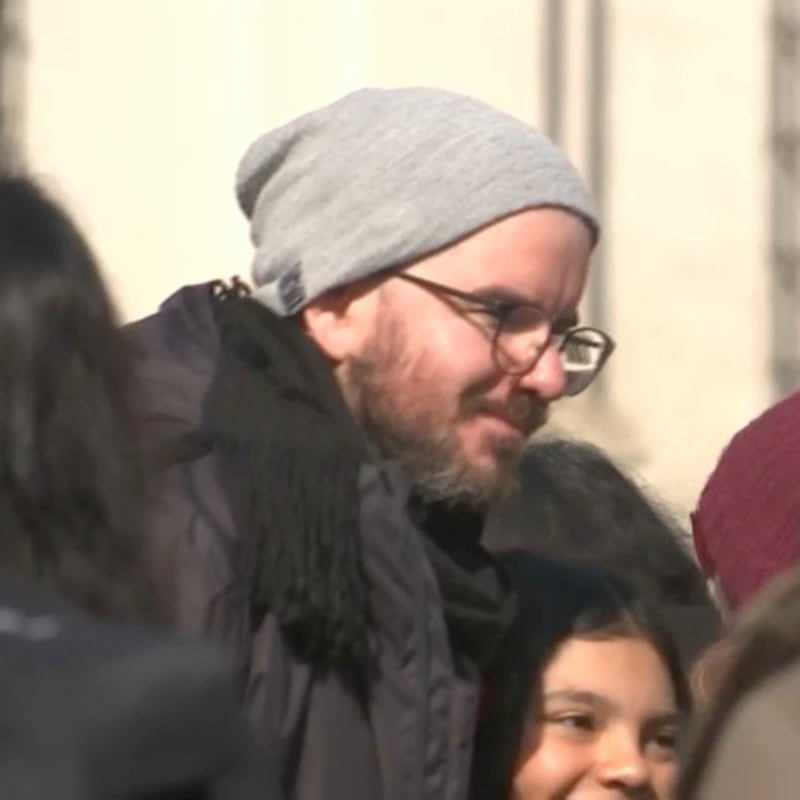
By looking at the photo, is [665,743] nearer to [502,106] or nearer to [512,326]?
[512,326]

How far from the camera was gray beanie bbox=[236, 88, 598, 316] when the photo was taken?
123 inches

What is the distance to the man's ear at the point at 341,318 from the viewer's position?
313 cm

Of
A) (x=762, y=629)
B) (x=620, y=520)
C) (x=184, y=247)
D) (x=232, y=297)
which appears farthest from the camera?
(x=184, y=247)

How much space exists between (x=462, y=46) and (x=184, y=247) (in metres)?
0.71

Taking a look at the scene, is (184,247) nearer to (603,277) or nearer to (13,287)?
(603,277)

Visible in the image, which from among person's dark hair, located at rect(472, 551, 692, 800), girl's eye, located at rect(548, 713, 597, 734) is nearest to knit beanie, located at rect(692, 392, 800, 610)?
person's dark hair, located at rect(472, 551, 692, 800)

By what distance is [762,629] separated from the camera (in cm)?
189

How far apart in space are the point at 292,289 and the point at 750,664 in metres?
1.36

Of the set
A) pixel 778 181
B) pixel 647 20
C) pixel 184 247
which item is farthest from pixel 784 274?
pixel 184 247

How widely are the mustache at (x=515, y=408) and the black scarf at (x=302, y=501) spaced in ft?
0.41

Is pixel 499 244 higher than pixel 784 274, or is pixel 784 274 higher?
pixel 499 244

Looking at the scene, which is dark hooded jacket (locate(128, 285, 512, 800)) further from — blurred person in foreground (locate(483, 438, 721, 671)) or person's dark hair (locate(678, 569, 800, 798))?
person's dark hair (locate(678, 569, 800, 798))

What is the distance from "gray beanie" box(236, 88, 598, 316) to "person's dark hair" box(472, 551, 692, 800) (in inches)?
14.7

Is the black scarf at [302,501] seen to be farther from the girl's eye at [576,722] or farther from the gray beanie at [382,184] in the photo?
the girl's eye at [576,722]
